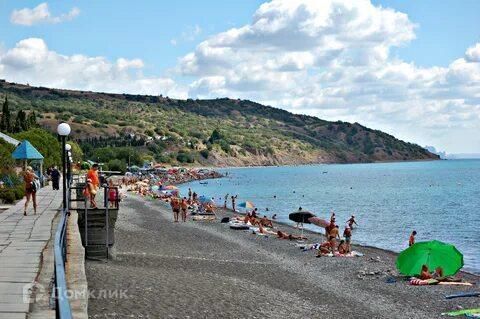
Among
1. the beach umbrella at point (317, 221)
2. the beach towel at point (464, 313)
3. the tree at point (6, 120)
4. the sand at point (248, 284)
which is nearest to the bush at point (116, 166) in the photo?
the tree at point (6, 120)

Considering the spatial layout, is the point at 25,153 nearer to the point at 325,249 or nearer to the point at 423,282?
the point at 325,249

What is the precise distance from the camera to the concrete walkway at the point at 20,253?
8.60 m

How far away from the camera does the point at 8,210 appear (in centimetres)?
2144

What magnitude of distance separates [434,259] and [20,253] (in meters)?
→ 14.1

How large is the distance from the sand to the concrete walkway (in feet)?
4.97

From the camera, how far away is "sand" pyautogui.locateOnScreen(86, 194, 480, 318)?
14.1m

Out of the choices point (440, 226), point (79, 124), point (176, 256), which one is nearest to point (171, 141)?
point (79, 124)

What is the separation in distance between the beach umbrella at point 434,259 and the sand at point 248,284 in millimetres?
612

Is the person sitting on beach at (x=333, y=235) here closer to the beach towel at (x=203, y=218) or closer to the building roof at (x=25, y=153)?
the building roof at (x=25, y=153)

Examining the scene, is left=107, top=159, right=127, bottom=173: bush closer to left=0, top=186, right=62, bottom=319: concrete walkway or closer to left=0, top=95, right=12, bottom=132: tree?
left=0, top=95, right=12, bottom=132: tree

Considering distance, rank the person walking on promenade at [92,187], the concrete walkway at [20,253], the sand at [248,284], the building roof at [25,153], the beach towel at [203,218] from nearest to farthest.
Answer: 1. the concrete walkway at [20,253]
2. the sand at [248,284]
3. the person walking on promenade at [92,187]
4. the building roof at [25,153]
5. the beach towel at [203,218]

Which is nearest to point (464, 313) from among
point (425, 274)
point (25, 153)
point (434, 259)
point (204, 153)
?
point (425, 274)

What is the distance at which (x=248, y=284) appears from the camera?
18.1 m

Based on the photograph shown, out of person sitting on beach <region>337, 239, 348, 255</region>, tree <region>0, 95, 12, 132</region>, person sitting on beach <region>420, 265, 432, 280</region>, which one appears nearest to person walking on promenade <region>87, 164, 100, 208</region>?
person sitting on beach <region>420, 265, 432, 280</region>
